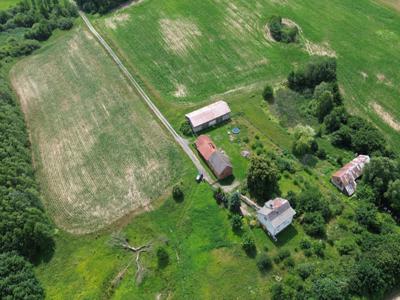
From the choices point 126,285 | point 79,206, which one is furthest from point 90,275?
point 79,206

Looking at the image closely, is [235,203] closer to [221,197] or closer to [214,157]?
[221,197]

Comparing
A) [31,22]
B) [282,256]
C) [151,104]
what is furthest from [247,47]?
[31,22]

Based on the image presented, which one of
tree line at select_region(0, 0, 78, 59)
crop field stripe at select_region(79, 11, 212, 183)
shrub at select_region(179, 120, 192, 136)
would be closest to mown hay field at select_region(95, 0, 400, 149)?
crop field stripe at select_region(79, 11, 212, 183)

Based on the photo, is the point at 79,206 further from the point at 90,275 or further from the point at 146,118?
the point at 146,118

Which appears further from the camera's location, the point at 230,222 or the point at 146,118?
the point at 146,118

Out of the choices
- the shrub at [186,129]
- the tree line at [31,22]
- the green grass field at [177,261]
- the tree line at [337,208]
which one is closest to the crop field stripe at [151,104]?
the shrub at [186,129]

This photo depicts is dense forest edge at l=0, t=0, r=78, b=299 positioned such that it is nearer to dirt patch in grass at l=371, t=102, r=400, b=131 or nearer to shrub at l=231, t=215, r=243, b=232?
shrub at l=231, t=215, r=243, b=232

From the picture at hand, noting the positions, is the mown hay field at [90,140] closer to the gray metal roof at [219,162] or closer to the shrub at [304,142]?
the gray metal roof at [219,162]

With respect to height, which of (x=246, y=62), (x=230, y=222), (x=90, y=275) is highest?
(x=246, y=62)
